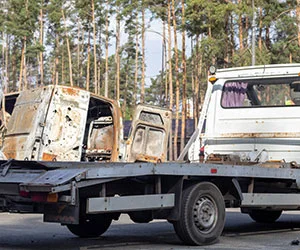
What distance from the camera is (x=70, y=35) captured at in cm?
7538

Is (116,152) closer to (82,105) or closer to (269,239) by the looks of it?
(82,105)

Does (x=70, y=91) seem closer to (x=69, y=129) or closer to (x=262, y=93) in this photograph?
(x=69, y=129)

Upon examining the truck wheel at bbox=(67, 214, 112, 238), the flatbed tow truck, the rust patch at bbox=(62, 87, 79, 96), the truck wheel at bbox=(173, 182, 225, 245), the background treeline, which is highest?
the background treeline

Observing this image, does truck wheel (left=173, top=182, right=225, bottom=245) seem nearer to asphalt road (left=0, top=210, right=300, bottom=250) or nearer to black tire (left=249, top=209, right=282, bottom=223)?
asphalt road (left=0, top=210, right=300, bottom=250)

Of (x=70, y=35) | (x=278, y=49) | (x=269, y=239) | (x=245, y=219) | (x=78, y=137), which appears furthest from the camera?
(x=70, y=35)

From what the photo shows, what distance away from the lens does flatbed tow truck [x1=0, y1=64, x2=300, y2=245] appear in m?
8.06

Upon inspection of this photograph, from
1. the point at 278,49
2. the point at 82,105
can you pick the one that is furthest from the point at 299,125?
the point at 278,49

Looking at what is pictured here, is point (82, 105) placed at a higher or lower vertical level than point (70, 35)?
lower

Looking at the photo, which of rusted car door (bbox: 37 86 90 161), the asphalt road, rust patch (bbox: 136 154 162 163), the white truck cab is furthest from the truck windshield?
rusted car door (bbox: 37 86 90 161)

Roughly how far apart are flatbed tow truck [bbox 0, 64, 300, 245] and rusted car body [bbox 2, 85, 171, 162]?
2 centimetres

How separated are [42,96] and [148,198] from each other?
3432mm

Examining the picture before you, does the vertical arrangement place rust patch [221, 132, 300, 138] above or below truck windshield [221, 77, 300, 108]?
below

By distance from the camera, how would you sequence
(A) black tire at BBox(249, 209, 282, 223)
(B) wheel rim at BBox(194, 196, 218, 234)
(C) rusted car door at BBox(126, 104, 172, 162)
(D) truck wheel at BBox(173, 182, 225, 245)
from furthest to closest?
(A) black tire at BBox(249, 209, 282, 223) < (C) rusted car door at BBox(126, 104, 172, 162) < (B) wheel rim at BBox(194, 196, 218, 234) < (D) truck wheel at BBox(173, 182, 225, 245)

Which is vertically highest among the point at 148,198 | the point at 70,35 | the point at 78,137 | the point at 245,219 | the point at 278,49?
the point at 70,35
